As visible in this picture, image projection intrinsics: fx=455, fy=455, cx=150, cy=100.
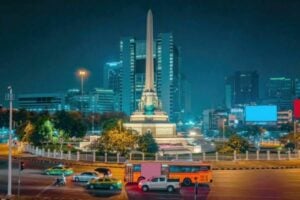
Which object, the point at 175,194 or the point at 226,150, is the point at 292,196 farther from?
the point at 226,150

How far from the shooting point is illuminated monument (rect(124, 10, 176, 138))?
76.5 metres

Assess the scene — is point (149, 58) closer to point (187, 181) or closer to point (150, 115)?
→ point (150, 115)

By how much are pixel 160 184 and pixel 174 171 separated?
3.88 meters

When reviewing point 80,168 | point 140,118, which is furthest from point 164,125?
point 80,168

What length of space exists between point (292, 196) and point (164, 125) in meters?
50.2

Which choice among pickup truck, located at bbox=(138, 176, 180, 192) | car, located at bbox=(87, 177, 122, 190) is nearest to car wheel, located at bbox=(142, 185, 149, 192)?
pickup truck, located at bbox=(138, 176, 180, 192)

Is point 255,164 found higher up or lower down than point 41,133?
lower down

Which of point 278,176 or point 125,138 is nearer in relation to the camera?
point 278,176

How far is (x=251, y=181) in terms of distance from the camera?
34375 millimetres

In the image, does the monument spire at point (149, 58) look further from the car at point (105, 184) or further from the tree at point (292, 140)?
the car at point (105, 184)

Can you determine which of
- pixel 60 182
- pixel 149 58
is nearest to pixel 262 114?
pixel 149 58

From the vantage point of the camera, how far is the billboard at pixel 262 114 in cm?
11020

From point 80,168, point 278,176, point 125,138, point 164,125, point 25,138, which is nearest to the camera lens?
point 278,176

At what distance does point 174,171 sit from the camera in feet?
112
